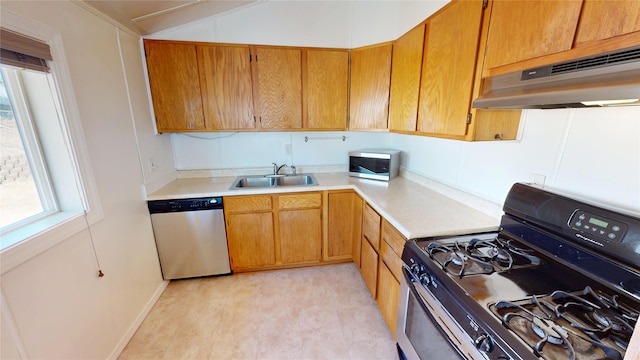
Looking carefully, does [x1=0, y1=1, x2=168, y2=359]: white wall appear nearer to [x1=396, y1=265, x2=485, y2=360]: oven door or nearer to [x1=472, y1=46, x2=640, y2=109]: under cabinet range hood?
[x1=396, y1=265, x2=485, y2=360]: oven door

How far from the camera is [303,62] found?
2.38m

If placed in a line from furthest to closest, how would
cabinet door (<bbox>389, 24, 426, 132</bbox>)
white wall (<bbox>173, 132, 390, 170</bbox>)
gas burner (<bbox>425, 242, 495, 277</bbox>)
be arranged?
white wall (<bbox>173, 132, 390, 170</bbox>), cabinet door (<bbox>389, 24, 426, 132</bbox>), gas burner (<bbox>425, 242, 495, 277</bbox>)

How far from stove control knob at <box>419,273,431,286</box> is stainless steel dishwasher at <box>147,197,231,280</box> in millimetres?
1787

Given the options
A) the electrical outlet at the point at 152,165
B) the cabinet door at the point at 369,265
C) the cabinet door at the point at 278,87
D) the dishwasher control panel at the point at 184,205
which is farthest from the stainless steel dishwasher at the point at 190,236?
the cabinet door at the point at 369,265

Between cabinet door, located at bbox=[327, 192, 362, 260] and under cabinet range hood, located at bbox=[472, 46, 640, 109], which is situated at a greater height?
under cabinet range hood, located at bbox=[472, 46, 640, 109]

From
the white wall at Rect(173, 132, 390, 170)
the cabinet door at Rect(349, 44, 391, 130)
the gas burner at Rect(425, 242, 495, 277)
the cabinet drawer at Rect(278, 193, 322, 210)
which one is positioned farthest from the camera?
the white wall at Rect(173, 132, 390, 170)

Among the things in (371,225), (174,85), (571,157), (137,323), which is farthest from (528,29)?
(137,323)

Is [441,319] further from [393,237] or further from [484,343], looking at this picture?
[393,237]

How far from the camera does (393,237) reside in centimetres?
157

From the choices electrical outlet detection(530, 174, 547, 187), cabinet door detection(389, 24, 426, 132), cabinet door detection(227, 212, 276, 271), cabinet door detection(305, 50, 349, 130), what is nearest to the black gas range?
electrical outlet detection(530, 174, 547, 187)

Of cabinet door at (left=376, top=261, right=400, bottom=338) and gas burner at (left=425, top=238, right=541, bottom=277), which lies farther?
cabinet door at (left=376, top=261, right=400, bottom=338)

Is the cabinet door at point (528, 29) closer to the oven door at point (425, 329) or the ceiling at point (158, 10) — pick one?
the oven door at point (425, 329)

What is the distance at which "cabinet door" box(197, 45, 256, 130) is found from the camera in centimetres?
224

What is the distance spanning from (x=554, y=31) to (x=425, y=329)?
134cm
